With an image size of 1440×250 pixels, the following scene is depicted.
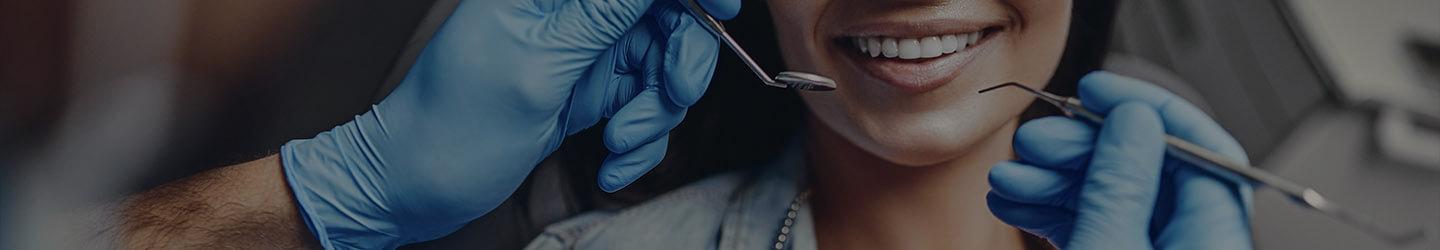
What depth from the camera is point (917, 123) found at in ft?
3.17

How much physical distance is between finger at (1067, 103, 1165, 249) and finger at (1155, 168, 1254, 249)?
0.6 inches

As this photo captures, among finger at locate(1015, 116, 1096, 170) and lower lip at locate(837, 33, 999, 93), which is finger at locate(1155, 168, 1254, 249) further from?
lower lip at locate(837, 33, 999, 93)

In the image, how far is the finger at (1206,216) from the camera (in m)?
0.73

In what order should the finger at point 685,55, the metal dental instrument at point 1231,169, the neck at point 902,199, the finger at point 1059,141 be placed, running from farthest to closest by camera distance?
the neck at point 902,199 < the finger at point 685,55 < the finger at point 1059,141 < the metal dental instrument at point 1231,169

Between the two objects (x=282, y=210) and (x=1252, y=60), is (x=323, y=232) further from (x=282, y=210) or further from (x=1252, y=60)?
(x=1252, y=60)

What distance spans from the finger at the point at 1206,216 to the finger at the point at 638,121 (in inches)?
14.4

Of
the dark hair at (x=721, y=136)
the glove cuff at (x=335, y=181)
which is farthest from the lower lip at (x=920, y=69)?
the glove cuff at (x=335, y=181)

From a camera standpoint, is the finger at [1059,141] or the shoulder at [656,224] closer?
the finger at [1059,141]

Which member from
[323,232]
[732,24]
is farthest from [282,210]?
[732,24]

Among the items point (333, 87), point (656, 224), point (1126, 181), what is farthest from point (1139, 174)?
point (333, 87)

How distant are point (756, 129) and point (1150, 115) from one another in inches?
17.4

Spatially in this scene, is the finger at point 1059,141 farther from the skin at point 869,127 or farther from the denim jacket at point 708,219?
the denim jacket at point 708,219

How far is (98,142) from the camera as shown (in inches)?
37.2

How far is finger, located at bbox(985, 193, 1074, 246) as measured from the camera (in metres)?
0.85
